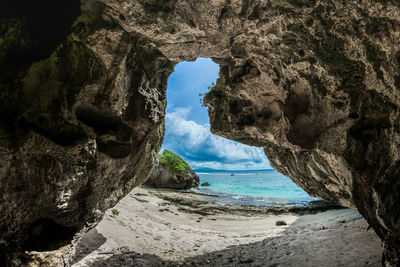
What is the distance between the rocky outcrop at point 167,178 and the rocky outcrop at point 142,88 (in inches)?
729

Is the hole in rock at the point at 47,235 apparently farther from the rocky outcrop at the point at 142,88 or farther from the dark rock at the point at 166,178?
the dark rock at the point at 166,178

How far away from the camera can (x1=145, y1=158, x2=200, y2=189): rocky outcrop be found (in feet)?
76.4

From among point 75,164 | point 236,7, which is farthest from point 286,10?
point 75,164

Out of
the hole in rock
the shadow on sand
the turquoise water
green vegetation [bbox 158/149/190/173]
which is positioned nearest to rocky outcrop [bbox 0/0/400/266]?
the hole in rock

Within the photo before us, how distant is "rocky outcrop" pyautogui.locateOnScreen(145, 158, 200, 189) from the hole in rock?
18.5m

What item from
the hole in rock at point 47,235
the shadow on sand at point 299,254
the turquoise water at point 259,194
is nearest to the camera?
the hole in rock at point 47,235

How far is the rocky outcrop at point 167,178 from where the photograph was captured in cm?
2329

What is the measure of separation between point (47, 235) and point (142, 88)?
3.50m

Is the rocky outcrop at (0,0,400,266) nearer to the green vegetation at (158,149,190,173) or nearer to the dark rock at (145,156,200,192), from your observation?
the dark rock at (145,156,200,192)

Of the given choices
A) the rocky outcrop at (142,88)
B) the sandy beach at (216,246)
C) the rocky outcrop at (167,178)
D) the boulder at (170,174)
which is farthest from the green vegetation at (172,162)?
the rocky outcrop at (142,88)

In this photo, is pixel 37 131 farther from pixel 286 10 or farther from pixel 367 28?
pixel 367 28

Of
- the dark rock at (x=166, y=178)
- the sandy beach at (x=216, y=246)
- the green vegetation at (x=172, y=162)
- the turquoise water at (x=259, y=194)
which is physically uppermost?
the green vegetation at (x=172, y=162)

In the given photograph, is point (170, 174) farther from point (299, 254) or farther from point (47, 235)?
point (47, 235)

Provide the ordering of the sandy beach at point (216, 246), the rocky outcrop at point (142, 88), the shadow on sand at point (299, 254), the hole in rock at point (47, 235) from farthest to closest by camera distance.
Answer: the sandy beach at point (216, 246), the shadow on sand at point (299, 254), the hole in rock at point (47, 235), the rocky outcrop at point (142, 88)
